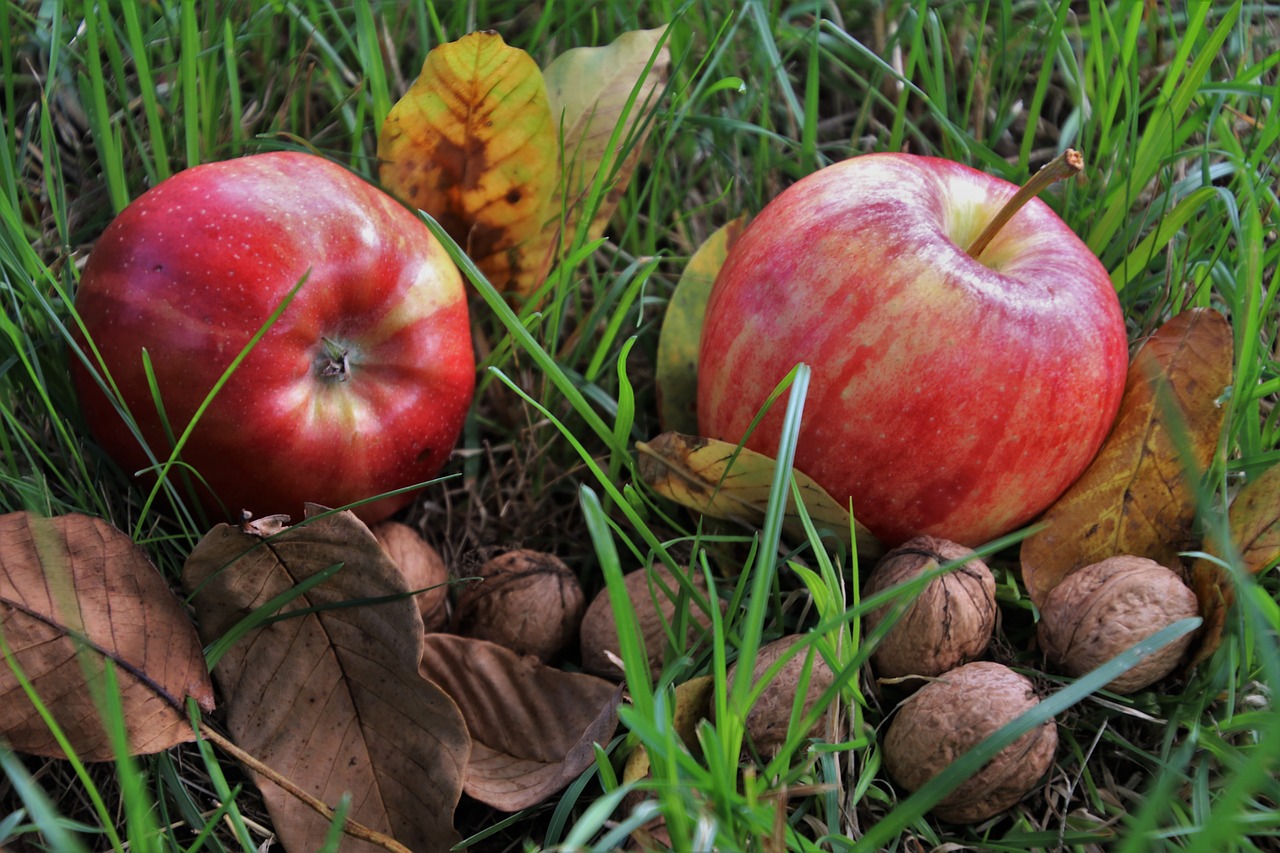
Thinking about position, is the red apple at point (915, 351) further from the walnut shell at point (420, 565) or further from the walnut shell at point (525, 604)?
the walnut shell at point (420, 565)

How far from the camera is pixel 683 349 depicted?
5.50 feet

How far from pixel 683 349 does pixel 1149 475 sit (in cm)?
69

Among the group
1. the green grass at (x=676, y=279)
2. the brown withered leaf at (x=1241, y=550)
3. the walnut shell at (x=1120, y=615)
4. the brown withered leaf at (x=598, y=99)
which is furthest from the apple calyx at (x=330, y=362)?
the brown withered leaf at (x=1241, y=550)

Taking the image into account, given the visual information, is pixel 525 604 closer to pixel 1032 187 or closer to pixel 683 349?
pixel 683 349

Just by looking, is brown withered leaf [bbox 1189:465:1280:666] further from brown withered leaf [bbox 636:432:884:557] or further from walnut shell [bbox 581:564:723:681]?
walnut shell [bbox 581:564:723:681]

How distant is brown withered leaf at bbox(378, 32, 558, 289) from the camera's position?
1519 mm

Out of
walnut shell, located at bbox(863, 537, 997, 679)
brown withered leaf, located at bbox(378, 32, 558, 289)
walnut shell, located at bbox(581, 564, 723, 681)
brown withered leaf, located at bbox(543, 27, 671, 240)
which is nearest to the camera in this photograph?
walnut shell, located at bbox(863, 537, 997, 679)

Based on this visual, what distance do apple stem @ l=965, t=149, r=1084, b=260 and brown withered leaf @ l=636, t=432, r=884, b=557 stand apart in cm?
42

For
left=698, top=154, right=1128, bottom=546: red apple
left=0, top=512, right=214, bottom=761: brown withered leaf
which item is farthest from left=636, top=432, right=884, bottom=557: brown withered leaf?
left=0, top=512, right=214, bottom=761: brown withered leaf

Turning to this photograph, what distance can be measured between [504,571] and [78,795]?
1.87 ft

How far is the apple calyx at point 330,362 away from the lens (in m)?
1.40

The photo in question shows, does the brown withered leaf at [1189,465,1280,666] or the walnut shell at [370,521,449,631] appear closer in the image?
the brown withered leaf at [1189,465,1280,666]

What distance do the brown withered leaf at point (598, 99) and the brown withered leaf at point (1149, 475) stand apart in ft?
2.65

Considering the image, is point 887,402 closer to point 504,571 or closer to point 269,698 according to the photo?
point 504,571
